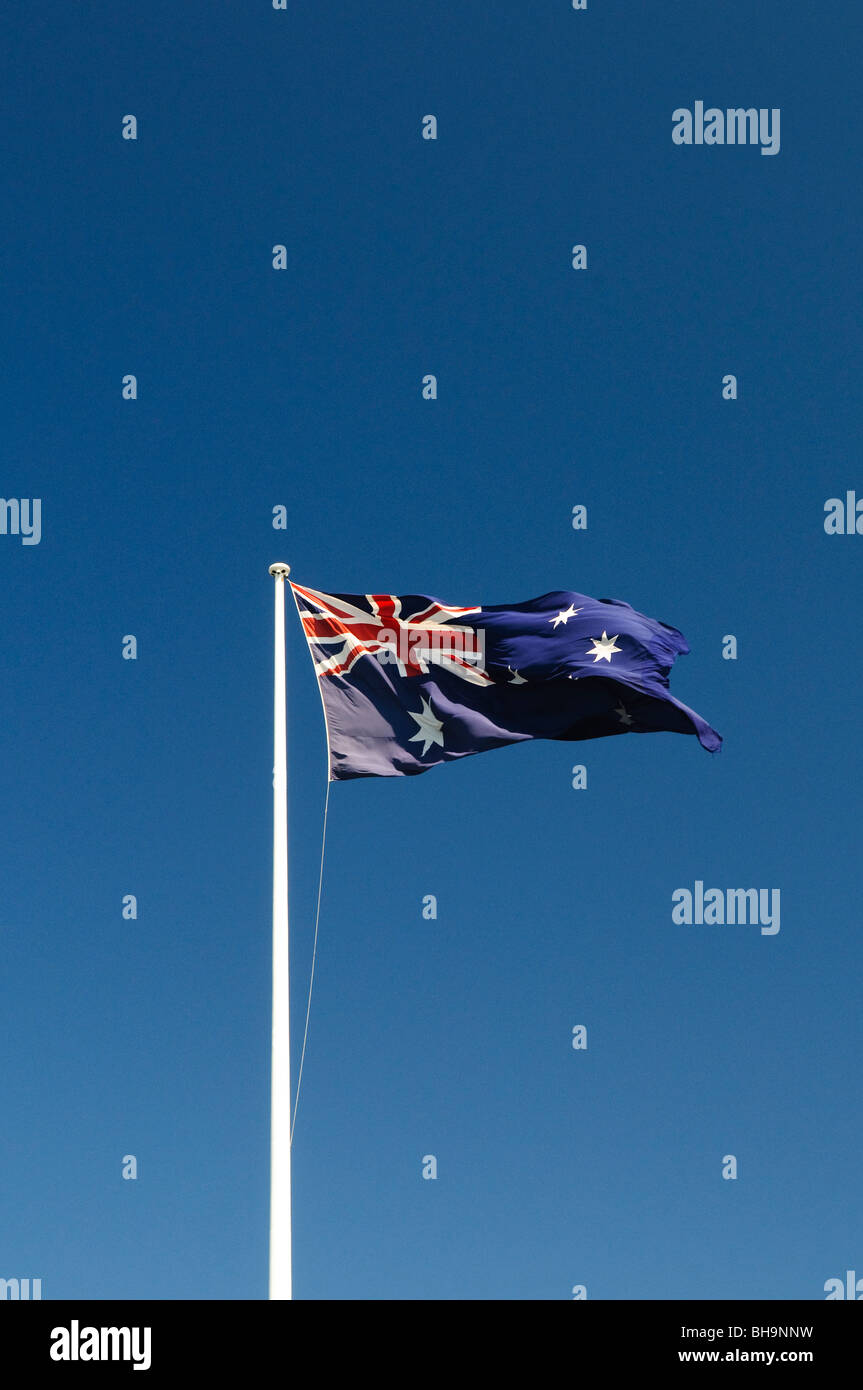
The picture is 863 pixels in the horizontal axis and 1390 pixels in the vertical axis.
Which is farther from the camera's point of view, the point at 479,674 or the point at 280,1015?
the point at 479,674

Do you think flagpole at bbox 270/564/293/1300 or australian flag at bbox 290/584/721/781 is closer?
flagpole at bbox 270/564/293/1300

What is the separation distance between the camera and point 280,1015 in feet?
67.3

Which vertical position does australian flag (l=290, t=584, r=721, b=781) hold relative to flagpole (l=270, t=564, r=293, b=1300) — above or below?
above

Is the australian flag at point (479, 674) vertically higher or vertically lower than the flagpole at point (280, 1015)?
higher

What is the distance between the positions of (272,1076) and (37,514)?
14.5m

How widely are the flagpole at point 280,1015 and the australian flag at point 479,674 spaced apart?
5.53ft

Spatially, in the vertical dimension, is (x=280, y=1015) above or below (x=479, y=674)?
below

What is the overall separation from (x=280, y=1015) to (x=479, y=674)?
23.2ft

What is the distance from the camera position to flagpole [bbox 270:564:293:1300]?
19125mm

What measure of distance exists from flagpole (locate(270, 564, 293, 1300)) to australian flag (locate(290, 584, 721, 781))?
1.68 meters

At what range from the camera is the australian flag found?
81.4ft

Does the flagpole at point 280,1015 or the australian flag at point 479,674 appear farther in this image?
the australian flag at point 479,674

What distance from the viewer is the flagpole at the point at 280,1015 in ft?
62.7
